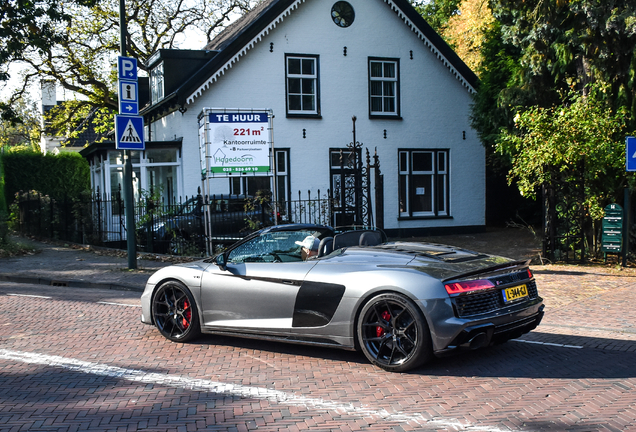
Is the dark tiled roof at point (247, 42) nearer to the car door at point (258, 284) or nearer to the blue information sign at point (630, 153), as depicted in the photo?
the blue information sign at point (630, 153)

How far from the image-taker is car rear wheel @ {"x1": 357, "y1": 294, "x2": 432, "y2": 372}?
5.22 metres

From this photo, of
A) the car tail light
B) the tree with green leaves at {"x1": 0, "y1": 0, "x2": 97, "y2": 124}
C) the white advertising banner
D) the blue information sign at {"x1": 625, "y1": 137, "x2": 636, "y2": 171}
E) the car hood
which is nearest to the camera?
the car tail light

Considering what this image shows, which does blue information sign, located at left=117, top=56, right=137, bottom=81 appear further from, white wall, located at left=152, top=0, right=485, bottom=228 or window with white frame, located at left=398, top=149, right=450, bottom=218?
window with white frame, located at left=398, top=149, right=450, bottom=218

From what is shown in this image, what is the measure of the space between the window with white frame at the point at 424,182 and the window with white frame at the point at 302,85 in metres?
3.67

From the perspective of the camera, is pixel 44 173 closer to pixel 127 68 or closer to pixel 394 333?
pixel 127 68

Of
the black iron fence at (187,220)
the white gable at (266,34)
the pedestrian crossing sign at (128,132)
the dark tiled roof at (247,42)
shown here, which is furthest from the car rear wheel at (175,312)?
the white gable at (266,34)

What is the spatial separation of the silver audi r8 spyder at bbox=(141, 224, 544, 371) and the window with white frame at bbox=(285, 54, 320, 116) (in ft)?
46.4

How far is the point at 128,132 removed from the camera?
12.4 meters

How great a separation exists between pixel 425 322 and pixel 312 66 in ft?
54.8

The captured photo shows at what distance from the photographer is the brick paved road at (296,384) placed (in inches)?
168

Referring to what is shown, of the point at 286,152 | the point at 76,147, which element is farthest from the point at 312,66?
the point at 76,147

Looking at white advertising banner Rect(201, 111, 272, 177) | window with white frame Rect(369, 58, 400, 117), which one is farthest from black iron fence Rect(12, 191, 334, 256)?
window with white frame Rect(369, 58, 400, 117)

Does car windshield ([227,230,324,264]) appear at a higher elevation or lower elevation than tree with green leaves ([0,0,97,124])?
lower

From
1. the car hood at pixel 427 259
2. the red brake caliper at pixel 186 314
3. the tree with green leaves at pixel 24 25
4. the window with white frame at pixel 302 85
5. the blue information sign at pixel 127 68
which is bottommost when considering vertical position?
the red brake caliper at pixel 186 314
